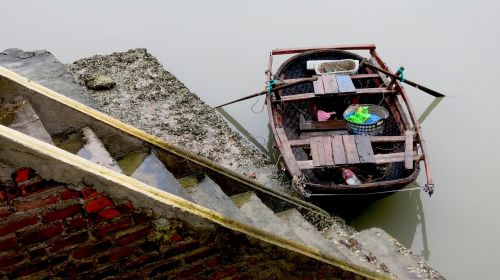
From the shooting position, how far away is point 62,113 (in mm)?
2594

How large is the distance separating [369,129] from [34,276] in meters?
4.80

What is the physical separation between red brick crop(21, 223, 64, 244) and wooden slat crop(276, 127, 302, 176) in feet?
11.6

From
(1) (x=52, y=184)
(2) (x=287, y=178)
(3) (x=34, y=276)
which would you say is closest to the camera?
(1) (x=52, y=184)

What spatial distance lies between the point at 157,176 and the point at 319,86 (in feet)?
13.9

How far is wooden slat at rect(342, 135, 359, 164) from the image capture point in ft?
17.4

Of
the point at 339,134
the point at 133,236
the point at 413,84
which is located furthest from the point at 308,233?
the point at 413,84

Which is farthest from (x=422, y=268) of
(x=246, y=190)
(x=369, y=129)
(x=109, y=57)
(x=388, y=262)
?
(x=109, y=57)

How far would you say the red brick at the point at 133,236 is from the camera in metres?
1.98

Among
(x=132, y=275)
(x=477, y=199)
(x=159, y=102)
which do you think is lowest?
(x=477, y=199)

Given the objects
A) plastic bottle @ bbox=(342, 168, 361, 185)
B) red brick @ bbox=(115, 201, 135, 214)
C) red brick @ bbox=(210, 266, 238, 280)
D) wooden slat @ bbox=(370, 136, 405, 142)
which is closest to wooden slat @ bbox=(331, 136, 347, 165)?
plastic bottle @ bbox=(342, 168, 361, 185)

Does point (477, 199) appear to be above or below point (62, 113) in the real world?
below

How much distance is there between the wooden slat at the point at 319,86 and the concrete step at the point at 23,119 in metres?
4.36

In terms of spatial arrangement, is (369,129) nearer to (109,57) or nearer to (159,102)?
(159,102)

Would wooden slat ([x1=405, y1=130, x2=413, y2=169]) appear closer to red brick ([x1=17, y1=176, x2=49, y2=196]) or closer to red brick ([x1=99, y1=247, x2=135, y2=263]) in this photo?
red brick ([x1=99, y1=247, x2=135, y2=263])
